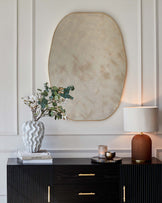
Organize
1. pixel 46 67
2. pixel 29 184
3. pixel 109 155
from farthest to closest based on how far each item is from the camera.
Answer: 1. pixel 46 67
2. pixel 109 155
3. pixel 29 184

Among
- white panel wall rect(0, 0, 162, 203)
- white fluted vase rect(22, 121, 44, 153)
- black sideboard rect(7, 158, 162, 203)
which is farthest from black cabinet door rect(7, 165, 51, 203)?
white panel wall rect(0, 0, 162, 203)

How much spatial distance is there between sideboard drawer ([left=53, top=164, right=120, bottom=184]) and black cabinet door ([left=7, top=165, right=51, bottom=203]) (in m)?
0.10

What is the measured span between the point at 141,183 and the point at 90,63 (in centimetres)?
117

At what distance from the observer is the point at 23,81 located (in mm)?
3078

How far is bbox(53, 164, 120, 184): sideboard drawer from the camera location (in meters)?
2.69

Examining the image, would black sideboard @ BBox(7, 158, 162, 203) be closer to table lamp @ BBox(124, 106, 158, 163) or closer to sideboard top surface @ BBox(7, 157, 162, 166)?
sideboard top surface @ BBox(7, 157, 162, 166)

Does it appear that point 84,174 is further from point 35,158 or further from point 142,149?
point 142,149

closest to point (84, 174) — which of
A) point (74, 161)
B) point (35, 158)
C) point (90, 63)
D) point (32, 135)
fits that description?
point (74, 161)

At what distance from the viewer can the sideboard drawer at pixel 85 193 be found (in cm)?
269

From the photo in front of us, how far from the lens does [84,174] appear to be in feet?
8.86

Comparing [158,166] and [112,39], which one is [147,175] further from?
[112,39]

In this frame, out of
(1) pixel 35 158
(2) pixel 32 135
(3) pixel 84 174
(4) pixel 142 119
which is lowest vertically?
(3) pixel 84 174

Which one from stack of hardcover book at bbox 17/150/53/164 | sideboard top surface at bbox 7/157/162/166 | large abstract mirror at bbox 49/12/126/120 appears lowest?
sideboard top surface at bbox 7/157/162/166

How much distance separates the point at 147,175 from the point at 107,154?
0.37 m
